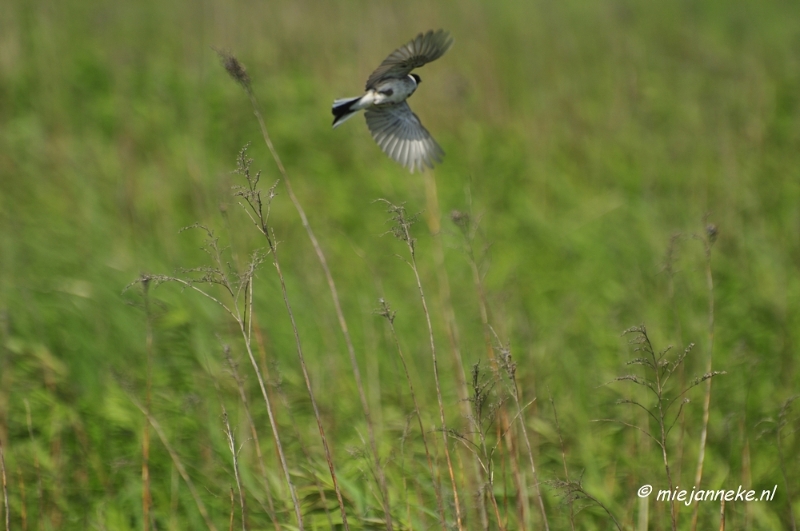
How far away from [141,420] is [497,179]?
276cm

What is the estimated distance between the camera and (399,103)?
2.49 metres

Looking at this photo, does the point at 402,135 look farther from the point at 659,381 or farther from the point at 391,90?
the point at 659,381

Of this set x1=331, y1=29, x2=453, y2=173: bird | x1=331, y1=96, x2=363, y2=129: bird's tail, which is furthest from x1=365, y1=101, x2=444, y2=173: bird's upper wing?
x1=331, y1=96, x2=363, y2=129: bird's tail

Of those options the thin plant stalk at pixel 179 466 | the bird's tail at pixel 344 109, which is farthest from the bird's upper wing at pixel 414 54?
the thin plant stalk at pixel 179 466

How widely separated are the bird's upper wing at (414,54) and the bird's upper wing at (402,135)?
0.39 m

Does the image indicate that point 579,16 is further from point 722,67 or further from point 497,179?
point 497,179

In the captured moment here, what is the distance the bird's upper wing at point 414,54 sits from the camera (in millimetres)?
2020

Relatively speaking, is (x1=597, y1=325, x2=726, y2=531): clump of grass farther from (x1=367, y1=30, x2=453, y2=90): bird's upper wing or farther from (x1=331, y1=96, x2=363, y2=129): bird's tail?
(x1=331, y1=96, x2=363, y2=129): bird's tail

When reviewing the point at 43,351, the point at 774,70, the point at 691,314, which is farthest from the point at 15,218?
the point at 774,70

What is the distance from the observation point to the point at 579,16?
6.58 metres

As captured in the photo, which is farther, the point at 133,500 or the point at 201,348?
the point at 201,348

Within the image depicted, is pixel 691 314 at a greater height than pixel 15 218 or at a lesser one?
lesser

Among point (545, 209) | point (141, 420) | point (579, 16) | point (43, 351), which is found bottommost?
point (141, 420)

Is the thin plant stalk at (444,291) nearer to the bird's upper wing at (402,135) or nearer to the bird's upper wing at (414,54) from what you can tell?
the bird's upper wing at (402,135)
